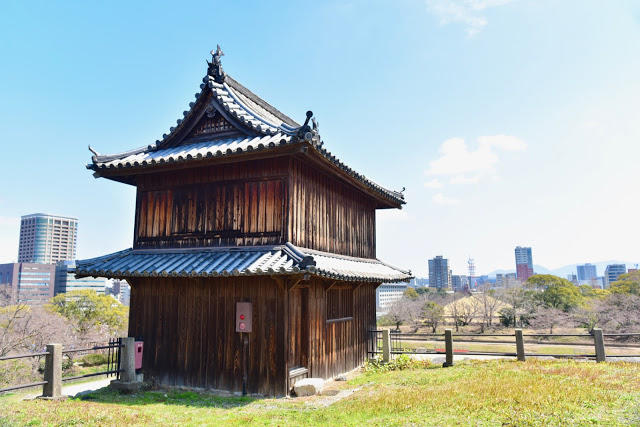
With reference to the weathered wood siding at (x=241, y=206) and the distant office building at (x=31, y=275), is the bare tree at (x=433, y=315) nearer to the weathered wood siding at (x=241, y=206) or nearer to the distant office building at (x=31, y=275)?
the weathered wood siding at (x=241, y=206)

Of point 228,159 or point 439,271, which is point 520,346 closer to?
point 228,159

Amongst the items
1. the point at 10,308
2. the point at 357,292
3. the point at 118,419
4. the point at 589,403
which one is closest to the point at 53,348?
the point at 118,419

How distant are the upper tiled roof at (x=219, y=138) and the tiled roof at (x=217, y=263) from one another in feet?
8.52

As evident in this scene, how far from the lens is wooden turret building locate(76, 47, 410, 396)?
35.1ft

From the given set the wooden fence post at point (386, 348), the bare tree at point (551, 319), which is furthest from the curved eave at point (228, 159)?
the bare tree at point (551, 319)

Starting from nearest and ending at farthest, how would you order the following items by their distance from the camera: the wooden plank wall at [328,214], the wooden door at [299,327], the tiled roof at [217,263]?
1. the tiled roof at [217,263]
2. the wooden door at [299,327]
3. the wooden plank wall at [328,214]

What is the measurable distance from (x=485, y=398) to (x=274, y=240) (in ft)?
20.2

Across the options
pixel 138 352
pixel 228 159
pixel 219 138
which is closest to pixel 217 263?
pixel 228 159

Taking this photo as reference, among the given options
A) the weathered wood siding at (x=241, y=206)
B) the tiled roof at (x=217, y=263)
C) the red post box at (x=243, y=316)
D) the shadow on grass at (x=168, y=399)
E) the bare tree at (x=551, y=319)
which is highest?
the weathered wood siding at (x=241, y=206)

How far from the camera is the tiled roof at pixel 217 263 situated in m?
9.80

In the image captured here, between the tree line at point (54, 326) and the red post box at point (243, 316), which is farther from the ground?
the red post box at point (243, 316)

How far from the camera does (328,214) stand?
1396 centimetres

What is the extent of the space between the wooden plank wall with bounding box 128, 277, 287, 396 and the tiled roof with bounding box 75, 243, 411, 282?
0.67 m

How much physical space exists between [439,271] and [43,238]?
143 meters
